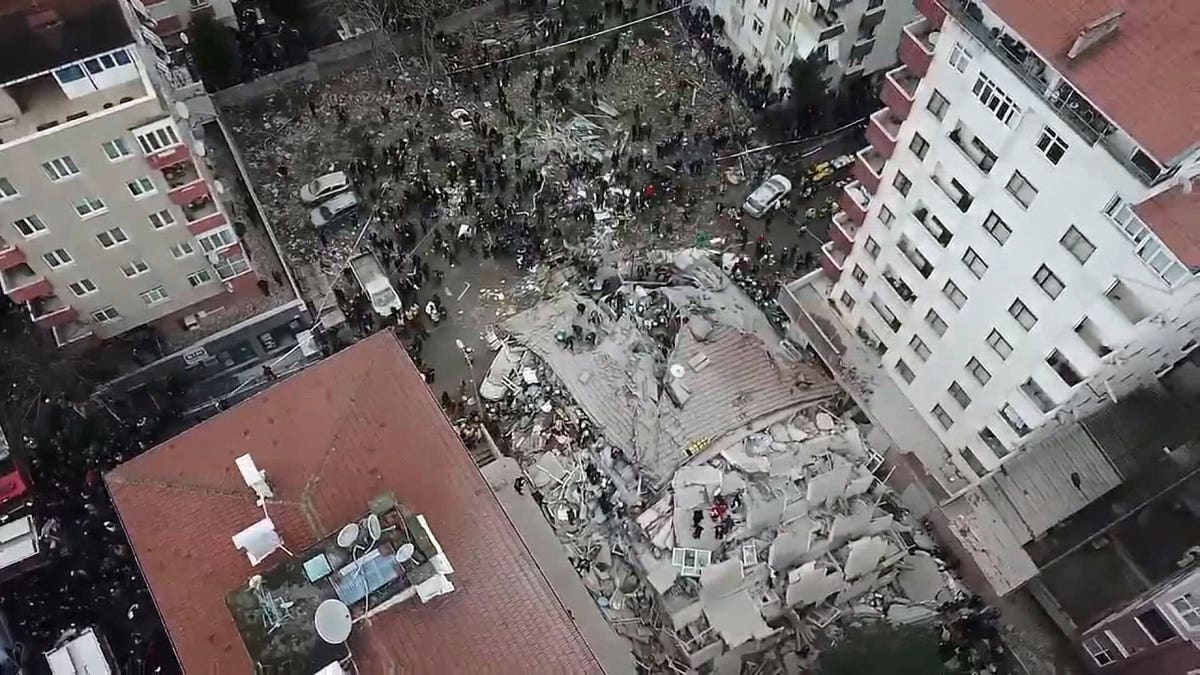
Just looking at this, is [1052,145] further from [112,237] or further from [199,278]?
[112,237]

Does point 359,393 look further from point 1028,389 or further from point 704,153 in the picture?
point 704,153

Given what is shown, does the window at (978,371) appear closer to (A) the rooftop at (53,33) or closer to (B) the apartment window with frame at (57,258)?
(A) the rooftop at (53,33)

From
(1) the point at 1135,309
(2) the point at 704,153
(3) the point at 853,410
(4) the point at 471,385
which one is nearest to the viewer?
(1) the point at 1135,309

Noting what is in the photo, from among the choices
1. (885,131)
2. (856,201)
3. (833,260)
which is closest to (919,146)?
(885,131)

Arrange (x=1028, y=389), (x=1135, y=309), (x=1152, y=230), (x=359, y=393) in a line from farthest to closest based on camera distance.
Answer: (x=1028, y=389), (x=359, y=393), (x=1135, y=309), (x=1152, y=230)

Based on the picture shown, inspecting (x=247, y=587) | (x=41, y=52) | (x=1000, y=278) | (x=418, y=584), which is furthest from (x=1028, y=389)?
(x=41, y=52)

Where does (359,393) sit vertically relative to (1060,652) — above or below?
above

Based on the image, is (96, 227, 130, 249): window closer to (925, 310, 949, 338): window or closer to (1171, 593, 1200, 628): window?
(925, 310, 949, 338): window
